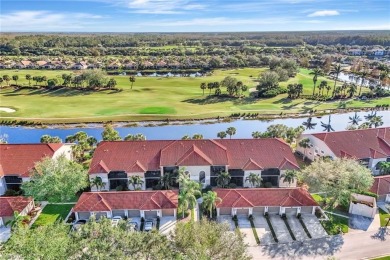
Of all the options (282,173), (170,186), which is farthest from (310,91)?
(170,186)

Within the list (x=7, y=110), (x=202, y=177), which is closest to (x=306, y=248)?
(x=202, y=177)

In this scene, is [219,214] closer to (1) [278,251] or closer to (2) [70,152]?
(1) [278,251]

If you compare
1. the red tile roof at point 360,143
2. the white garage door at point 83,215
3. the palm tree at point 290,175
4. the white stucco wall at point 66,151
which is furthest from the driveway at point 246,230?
the white stucco wall at point 66,151

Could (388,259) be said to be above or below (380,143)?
below

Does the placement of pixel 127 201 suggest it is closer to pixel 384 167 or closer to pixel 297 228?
pixel 297 228

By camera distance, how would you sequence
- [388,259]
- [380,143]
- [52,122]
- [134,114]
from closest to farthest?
[388,259] → [380,143] → [52,122] → [134,114]

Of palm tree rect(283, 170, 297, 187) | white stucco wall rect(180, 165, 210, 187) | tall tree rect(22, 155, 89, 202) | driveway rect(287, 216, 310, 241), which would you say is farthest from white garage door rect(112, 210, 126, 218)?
palm tree rect(283, 170, 297, 187)

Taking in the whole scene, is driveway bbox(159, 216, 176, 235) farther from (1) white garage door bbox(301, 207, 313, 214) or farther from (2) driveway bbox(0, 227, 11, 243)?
(2) driveway bbox(0, 227, 11, 243)

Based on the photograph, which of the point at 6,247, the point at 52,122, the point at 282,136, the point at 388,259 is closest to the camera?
the point at 6,247
